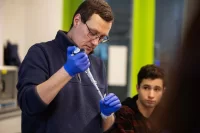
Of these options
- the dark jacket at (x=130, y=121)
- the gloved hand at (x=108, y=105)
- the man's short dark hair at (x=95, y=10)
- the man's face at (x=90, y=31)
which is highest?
the man's short dark hair at (x=95, y=10)

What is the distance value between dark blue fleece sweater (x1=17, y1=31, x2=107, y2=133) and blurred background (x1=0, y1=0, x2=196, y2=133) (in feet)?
3.82

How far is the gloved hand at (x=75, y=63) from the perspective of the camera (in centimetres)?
105

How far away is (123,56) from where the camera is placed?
106 inches

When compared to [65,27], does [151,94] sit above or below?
below

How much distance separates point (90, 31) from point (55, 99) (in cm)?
34

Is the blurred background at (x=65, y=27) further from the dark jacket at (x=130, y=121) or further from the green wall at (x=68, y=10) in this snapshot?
the dark jacket at (x=130, y=121)

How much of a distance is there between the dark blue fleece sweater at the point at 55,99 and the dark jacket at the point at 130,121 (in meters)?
0.48

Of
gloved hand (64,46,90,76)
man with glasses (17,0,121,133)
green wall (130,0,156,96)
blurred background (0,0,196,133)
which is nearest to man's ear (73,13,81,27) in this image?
man with glasses (17,0,121,133)

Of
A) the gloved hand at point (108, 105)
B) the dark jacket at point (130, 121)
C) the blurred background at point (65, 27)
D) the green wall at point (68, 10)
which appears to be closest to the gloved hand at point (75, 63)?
the gloved hand at point (108, 105)

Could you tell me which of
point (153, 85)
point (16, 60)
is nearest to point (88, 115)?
point (153, 85)

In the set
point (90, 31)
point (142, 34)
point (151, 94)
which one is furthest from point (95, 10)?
point (142, 34)

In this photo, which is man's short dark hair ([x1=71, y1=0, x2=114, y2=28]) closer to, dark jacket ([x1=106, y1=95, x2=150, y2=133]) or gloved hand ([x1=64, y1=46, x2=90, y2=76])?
gloved hand ([x1=64, y1=46, x2=90, y2=76])

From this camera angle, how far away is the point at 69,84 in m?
1.20

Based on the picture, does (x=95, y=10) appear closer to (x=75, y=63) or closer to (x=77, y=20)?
(x=77, y=20)
